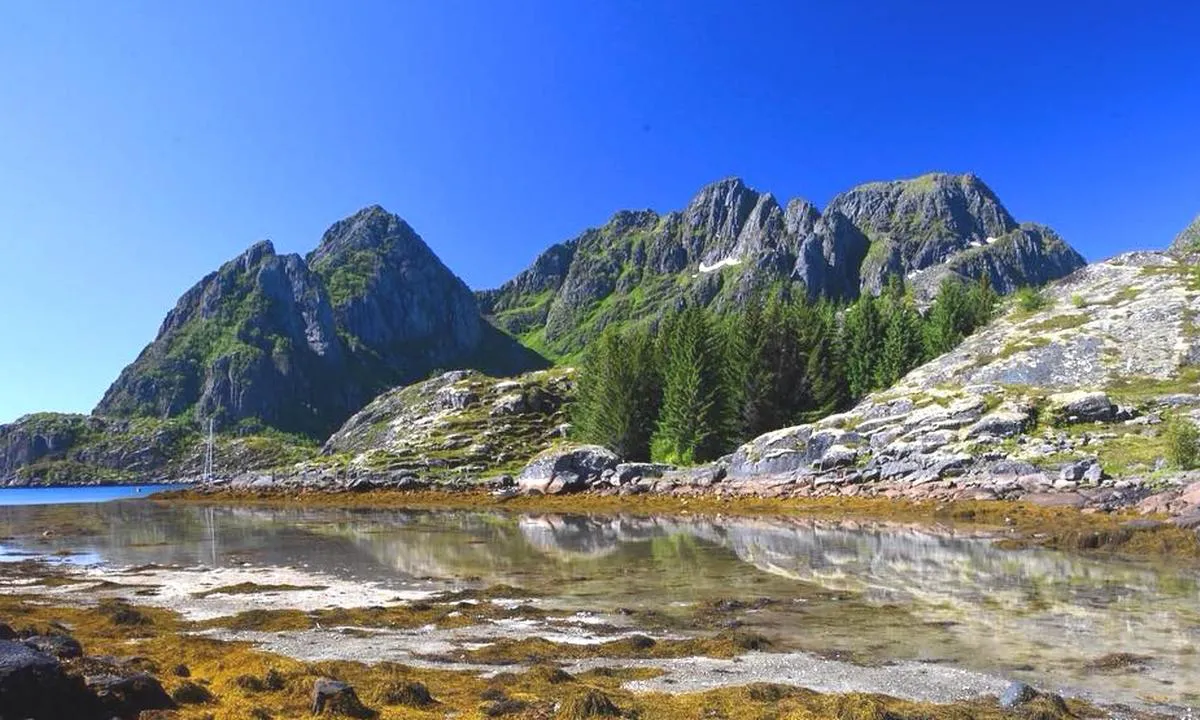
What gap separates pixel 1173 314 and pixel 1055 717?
8291cm

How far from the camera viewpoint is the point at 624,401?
103 m

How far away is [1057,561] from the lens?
3180 centimetres

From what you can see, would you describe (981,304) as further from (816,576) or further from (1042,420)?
(816,576)

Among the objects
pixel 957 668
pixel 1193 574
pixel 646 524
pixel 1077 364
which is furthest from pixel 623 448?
pixel 957 668

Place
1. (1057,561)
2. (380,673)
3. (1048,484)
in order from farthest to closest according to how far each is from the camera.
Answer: (1048,484) → (1057,561) → (380,673)

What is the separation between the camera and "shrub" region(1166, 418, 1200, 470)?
45.7 meters

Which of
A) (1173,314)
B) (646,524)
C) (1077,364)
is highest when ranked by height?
(1173,314)

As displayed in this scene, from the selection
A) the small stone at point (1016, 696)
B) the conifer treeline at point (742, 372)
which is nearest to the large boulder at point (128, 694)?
the small stone at point (1016, 696)

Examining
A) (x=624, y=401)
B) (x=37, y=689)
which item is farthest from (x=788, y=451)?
(x=37, y=689)

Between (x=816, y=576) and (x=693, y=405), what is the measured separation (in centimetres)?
6296

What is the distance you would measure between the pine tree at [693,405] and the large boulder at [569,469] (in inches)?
364

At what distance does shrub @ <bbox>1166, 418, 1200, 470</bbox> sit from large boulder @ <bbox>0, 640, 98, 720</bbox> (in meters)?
58.3

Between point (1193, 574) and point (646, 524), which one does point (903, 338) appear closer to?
point (646, 524)

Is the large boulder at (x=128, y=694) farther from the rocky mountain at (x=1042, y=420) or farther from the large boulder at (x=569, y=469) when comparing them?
the large boulder at (x=569, y=469)
